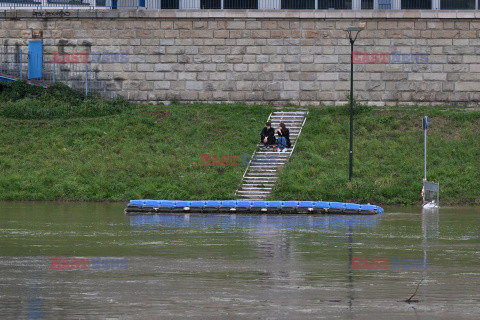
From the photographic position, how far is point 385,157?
32.3 meters

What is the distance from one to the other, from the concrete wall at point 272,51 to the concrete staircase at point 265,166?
3386 mm

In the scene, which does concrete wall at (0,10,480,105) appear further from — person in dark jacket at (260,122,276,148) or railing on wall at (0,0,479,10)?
person in dark jacket at (260,122,276,148)

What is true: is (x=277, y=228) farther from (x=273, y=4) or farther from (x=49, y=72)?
(x=273, y=4)

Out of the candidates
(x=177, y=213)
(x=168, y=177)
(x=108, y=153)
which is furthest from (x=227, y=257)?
(x=108, y=153)

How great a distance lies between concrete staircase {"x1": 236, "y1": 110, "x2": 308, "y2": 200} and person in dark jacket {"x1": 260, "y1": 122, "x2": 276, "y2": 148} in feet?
0.80

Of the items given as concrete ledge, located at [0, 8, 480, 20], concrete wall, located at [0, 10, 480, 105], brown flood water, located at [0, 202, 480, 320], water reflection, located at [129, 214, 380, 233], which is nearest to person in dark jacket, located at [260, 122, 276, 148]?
concrete wall, located at [0, 10, 480, 105]

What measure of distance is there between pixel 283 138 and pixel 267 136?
0.62 meters

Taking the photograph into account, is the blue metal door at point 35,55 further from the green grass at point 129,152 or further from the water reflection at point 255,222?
the water reflection at point 255,222

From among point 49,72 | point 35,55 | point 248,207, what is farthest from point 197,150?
point 35,55

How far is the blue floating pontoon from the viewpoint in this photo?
2627cm

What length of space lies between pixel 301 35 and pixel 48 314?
95.1 ft

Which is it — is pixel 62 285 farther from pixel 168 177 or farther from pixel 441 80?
pixel 441 80

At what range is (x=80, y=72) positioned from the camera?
4028 centimetres

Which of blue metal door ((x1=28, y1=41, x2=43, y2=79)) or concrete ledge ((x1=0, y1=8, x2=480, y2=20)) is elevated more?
concrete ledge ((x1=0, y1=8, x2=480, y2=20))
